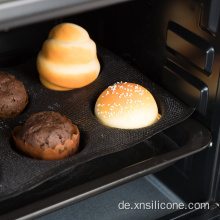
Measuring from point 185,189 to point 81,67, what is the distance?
447 mm

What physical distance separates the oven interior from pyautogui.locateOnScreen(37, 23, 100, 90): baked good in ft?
0.51

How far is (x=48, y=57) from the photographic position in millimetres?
1112

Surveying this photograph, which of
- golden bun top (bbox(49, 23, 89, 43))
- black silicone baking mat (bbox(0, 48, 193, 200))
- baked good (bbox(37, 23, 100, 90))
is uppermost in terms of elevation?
golden bun top (bbox(49, 23, 89, 43))

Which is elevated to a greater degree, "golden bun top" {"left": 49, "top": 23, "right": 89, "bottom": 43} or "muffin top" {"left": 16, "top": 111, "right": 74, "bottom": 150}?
"golden bun top" {"left": 49, "top": 23, "right": 89, "bottom": 43}

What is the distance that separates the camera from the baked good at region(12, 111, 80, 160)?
3.21 ft

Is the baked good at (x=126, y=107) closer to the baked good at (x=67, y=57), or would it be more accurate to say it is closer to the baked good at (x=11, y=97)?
the baked good at (x=67, y=57)

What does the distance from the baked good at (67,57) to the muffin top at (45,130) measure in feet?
0.38

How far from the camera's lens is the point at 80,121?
1071 millimetres

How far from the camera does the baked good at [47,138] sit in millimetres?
979

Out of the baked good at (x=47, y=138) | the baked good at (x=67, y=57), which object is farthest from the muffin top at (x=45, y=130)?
the baked good at (x=67, y=57)

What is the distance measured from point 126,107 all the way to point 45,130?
203mm

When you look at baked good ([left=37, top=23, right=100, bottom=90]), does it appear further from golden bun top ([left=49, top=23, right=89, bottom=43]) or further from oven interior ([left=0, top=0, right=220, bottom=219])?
oven interior ([left=0, top=0, right=220, bottom=219])

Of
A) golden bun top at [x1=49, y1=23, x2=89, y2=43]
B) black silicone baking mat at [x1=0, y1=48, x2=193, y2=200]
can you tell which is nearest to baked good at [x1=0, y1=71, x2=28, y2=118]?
black silicone baking mat at [x1=0, y1=48, x2=193, y2=200]

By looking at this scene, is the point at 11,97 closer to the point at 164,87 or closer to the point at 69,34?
the point at 69,34
